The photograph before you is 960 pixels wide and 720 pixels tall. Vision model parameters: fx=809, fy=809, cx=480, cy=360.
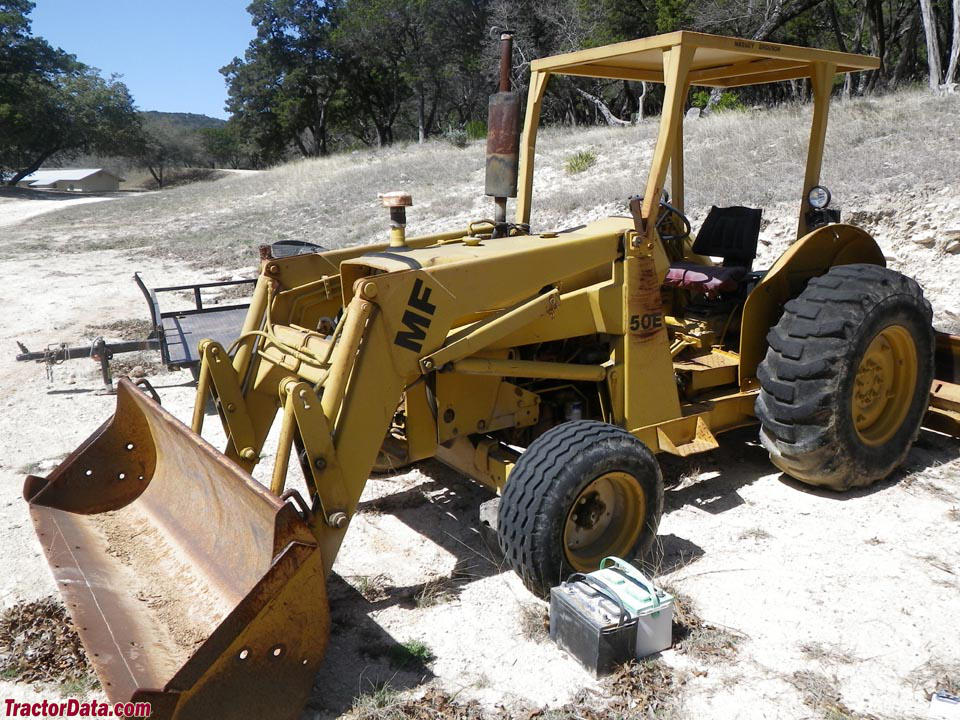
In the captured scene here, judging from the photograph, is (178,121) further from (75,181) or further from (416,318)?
(416,318)

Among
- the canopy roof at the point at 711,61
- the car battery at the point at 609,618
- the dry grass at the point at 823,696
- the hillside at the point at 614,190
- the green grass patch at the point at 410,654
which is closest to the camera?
the dry grass at the point at 823,696

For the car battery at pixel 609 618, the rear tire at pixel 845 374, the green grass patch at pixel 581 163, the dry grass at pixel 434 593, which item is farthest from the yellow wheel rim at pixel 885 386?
the green grass patch at pixel 581 163

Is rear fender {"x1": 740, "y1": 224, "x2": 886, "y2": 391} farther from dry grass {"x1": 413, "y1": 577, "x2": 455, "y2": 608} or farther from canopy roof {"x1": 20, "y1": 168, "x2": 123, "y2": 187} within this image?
canopy roof {"x1": 20, "y1": 168, "x2": 123, "y2": 187}

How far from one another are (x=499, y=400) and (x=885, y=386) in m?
2.47

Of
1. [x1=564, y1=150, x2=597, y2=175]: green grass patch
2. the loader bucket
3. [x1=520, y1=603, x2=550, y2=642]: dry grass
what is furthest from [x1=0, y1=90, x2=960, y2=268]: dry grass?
the loader bucket

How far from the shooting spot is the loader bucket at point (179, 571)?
2754 mm

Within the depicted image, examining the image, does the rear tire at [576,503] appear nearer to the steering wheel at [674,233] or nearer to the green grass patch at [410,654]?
the green grass patch at [410,654]

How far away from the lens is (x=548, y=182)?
16.1 meters

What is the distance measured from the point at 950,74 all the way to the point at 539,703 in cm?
1606

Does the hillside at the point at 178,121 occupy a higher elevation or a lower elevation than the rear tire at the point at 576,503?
higher

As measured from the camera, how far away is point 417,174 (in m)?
22.4

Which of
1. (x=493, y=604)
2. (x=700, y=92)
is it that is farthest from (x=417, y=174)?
(x=493, y=604)

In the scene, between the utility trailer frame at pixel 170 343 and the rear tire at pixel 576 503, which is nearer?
the rear tire at pixel 576 503

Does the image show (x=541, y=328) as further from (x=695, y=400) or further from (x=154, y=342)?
(x=154, y=342)
